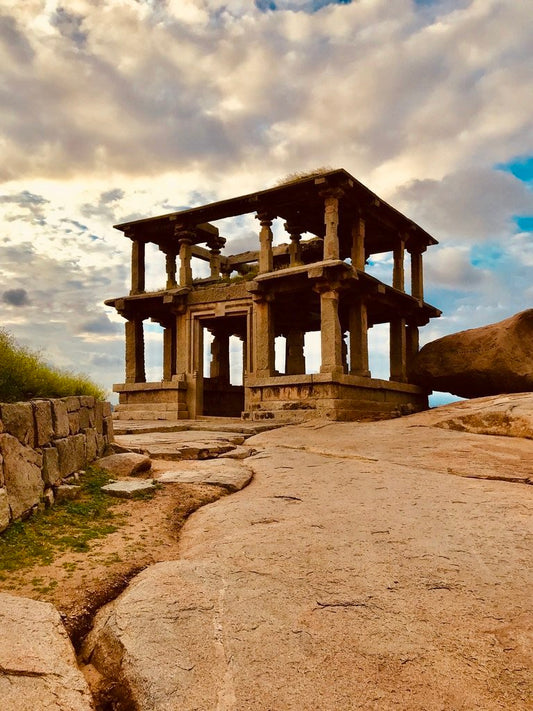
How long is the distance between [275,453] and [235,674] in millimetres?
5415

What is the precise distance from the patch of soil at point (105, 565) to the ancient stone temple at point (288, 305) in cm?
765

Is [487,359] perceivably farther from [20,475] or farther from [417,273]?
[20,475]

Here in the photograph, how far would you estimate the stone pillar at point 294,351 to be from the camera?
20672 mm

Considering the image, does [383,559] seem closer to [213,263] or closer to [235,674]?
[235,674]

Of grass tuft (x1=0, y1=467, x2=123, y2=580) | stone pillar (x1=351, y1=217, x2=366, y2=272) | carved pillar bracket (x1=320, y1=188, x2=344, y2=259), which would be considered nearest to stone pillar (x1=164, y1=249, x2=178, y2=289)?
stone pillar (x1=351, y1=217, x2=366, y2=272)

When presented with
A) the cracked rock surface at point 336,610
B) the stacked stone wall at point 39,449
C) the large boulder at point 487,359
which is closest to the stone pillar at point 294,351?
the large boulder at point 487,359

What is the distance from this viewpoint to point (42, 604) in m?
3.42

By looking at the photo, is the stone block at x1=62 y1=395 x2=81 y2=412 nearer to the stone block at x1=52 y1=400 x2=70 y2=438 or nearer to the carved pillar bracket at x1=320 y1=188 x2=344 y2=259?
the stone block at x1=52 y1=400 x2=70 y2=438

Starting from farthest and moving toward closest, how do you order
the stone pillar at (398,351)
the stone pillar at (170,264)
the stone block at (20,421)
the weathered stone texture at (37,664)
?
the stone pillar at (170,264)
the stone pillar at (398,351)
the stone block at (20,421)
the weathered stone texture at (37,664)

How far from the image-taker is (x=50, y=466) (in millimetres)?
5617

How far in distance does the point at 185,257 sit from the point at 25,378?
11.2 m

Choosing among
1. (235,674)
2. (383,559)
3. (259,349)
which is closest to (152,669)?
(235,674)

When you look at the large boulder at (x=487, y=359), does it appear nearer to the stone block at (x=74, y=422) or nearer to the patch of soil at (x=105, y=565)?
the patch of soil at (x=105, y=565)

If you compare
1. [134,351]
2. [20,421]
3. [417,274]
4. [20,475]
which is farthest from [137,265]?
[20,475]
